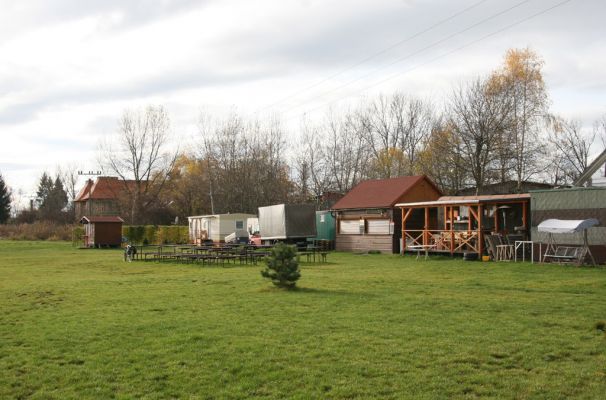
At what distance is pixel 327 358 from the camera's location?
744 centimetres

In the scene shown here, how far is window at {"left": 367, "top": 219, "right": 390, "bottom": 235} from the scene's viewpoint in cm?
3231

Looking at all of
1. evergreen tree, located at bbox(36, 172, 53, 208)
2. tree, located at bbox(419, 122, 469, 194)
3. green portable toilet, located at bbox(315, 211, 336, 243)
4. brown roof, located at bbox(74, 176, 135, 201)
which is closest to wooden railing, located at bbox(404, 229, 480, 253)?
green portable toilet, located at bbox(315, 211, 336, 243)

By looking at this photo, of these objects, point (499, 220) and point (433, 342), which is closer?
point (433, 342)

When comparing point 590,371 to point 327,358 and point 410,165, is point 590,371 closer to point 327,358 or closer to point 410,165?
point 327,358

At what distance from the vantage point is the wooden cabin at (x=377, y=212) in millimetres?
32156

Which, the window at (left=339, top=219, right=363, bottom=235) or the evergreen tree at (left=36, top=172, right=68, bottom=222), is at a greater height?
the evergreen tree at (left=36, top=172, right=68, bottom=222)

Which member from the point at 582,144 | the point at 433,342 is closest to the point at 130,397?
the point at 433,342

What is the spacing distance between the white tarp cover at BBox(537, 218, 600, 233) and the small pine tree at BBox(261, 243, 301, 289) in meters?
11.3

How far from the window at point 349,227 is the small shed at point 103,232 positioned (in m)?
20.1

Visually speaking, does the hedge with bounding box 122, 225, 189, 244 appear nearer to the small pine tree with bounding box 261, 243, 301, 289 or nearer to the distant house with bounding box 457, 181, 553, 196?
the distant house with bounding box 457, 181, 553, 196

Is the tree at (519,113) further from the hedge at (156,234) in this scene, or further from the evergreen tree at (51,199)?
the evergreen tree at (51,199)

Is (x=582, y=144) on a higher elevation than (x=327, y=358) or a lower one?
higher

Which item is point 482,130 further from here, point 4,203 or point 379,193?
point 4,203

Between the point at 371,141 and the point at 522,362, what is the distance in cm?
4721
